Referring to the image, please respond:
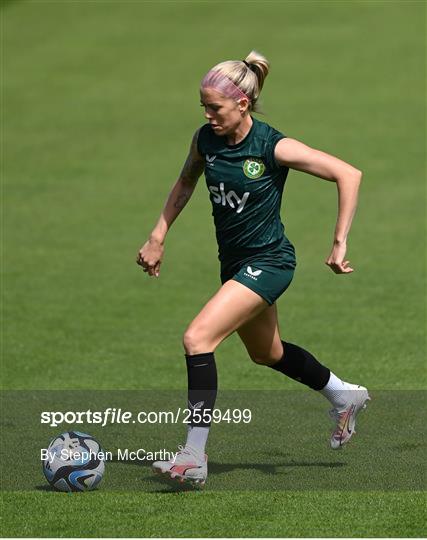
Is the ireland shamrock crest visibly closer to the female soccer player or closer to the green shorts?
the female soccer player

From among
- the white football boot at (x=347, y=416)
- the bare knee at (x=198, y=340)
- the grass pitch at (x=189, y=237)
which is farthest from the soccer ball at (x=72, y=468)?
the white football boot at (x=347, y=416)

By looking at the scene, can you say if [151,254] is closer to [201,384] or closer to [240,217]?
[240,217]

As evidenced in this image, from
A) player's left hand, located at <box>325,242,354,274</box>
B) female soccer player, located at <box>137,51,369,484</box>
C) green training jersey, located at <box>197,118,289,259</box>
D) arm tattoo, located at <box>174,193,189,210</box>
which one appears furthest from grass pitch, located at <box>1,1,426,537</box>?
arm tattoo, located at <box>174,193,189,210</box>

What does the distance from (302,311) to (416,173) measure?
33.7 ft

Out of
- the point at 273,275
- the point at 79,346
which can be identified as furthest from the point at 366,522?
the point at 79,346

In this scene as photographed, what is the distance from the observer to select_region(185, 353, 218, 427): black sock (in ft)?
24.1

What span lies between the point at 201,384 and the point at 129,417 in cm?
229

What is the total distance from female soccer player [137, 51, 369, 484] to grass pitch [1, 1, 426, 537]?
0.61 meters

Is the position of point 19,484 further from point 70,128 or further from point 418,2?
point 418,2

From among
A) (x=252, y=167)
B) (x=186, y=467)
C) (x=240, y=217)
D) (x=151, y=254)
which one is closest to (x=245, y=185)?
(x=252, y=167)

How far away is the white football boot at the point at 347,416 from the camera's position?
8.28 metres

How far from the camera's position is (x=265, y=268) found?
7660 mm

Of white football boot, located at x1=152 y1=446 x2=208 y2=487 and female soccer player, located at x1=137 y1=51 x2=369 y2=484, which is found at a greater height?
female soccer player, located at x1=137 y1=51 x2=369 y2=484

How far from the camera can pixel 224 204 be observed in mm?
7672
